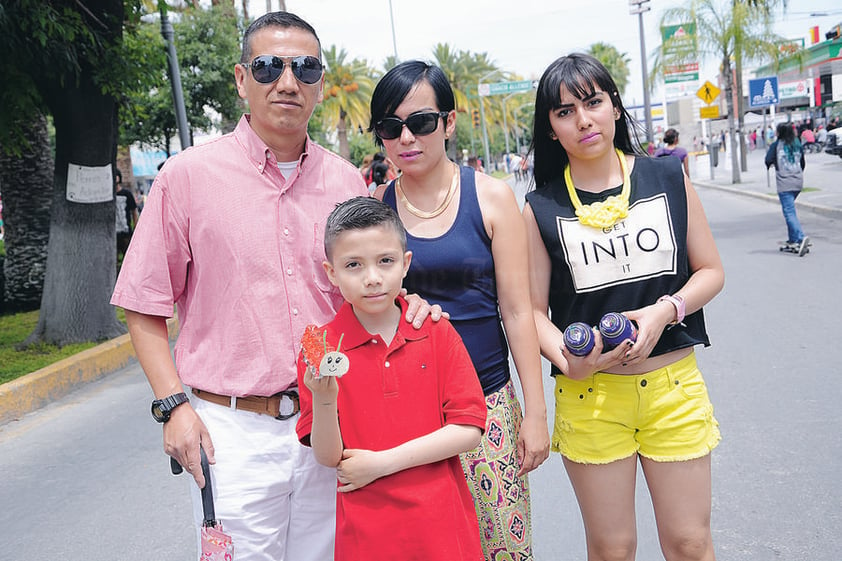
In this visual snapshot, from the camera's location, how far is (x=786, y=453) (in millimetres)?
4480

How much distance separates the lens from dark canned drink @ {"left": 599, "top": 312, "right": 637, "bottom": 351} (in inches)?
91.9

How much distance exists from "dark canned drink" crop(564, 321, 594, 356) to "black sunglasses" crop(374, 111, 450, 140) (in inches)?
31.3

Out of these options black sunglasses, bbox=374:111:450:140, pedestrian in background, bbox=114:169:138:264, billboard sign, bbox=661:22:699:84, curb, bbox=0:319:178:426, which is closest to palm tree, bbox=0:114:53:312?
pedestrian in background, bbox=114:169:138:264

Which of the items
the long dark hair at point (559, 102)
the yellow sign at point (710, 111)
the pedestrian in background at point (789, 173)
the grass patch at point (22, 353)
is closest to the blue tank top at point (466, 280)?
the long dark hair at point (559, 102)

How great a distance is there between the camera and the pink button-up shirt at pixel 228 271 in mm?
2373

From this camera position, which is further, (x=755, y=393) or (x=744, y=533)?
(x=755, y=393)

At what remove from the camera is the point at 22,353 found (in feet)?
28.5

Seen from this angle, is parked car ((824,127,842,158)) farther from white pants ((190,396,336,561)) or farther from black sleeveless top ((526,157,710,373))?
white pants ((190,396,336,561))

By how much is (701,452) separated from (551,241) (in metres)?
0.84

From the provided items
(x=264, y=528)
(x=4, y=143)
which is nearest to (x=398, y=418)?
(x=264, y=528)

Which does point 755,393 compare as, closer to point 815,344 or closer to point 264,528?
point 815,344

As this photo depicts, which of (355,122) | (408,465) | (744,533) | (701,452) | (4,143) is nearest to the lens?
(408,465)

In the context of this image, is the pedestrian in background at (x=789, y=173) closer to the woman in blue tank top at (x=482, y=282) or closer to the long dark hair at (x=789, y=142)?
the long dark hair at (x=789, y=142)

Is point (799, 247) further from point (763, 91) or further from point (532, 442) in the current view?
point (763, 91)
